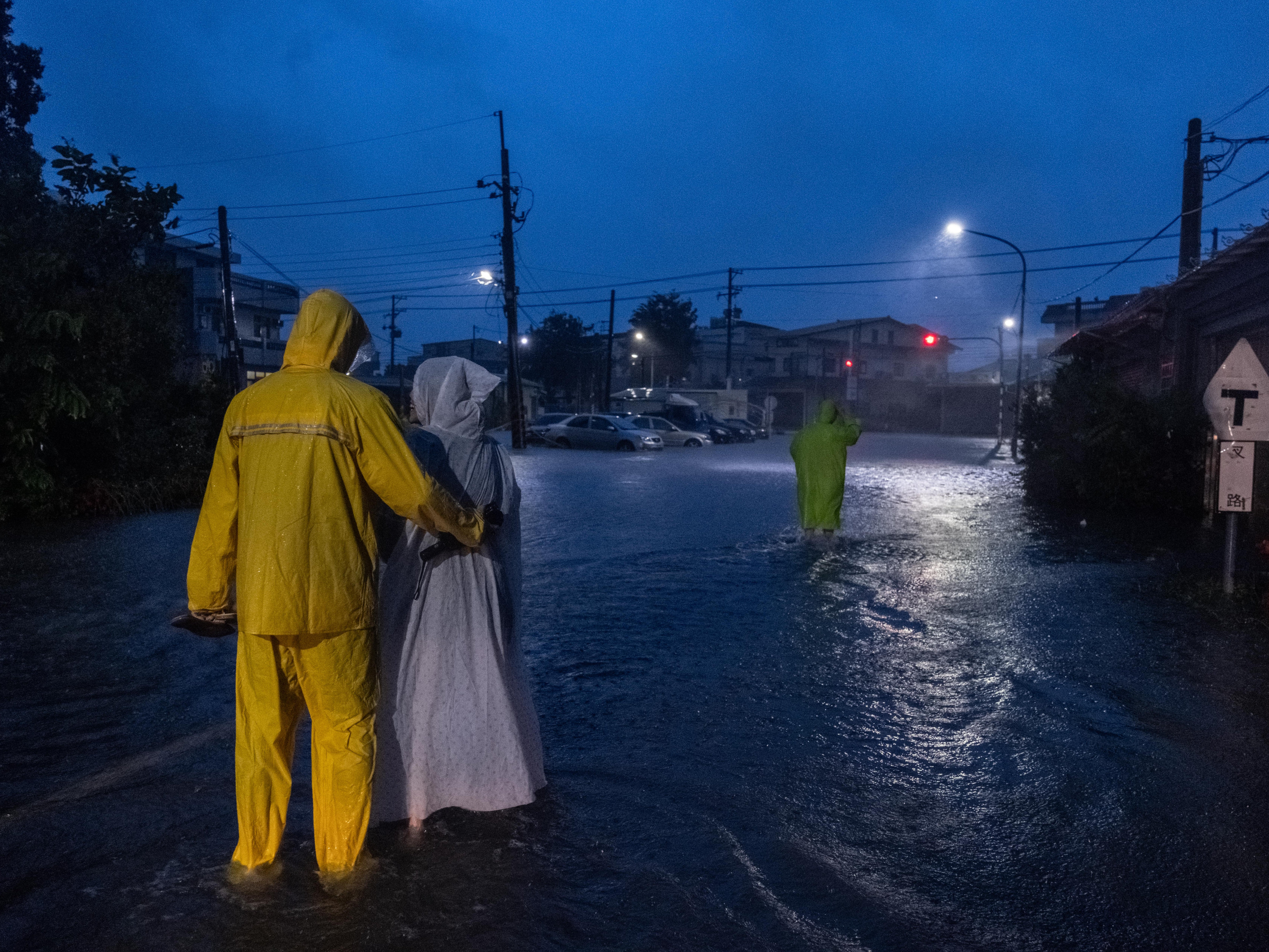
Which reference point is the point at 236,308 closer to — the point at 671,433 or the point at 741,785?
the point at 671,433

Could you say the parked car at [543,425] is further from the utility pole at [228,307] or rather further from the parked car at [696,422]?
the utility pole at [228,307]

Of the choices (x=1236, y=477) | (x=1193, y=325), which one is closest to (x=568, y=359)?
(x=1193, y=325)

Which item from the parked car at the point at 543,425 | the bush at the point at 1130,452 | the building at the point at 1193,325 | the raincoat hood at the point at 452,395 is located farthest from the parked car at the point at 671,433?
the raincoat hood at the point at 452,395

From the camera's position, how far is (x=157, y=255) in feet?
90.3

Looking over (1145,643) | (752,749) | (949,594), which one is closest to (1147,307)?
(949,594)

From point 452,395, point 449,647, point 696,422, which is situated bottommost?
point 449,647

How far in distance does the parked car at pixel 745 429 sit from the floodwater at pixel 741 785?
4024cm

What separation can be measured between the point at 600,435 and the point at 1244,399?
102 ft

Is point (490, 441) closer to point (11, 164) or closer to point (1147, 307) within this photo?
point (11, 164)

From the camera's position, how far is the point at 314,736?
3.28 m

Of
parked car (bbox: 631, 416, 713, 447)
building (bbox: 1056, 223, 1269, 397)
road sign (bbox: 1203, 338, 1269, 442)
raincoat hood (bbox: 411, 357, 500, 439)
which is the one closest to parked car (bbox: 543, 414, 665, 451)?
parked car (bbox: 631, 416, 713, 447)

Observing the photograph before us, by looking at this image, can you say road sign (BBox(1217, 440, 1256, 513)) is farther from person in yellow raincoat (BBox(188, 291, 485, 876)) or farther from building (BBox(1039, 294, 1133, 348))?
building (BBox(1039, 294, 1133, 348))

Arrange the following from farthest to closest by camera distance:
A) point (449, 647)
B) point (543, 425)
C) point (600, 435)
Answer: point (543, 425) < point (600, 435) < point (449, 647)

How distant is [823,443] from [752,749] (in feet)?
22.1
